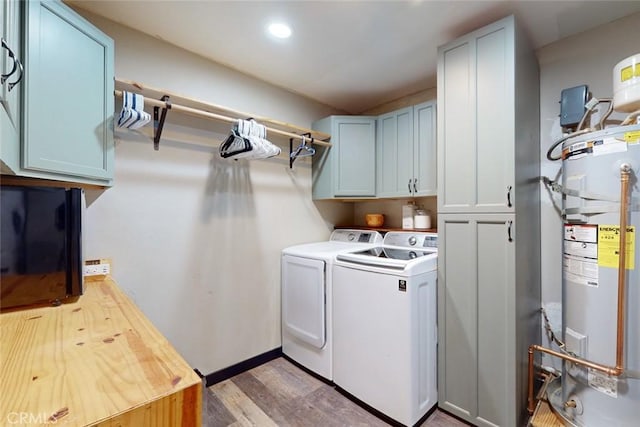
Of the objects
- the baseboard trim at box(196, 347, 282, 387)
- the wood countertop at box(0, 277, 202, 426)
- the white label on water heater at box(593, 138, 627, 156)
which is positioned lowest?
the baseboard trim at box(196, 347, 282, 387)

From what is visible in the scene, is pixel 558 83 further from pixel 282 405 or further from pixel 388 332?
pixel 282 405

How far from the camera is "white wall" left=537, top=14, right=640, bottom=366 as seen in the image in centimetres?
169

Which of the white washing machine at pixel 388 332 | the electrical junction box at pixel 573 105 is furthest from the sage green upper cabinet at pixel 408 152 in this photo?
the electrical junction box at pixel 573 105

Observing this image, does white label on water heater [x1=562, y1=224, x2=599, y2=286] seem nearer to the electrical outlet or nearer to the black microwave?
the black microwave

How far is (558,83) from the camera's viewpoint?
1.86 meters

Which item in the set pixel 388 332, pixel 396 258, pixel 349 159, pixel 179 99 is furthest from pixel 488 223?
pixel 179 99

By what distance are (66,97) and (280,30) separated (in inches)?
48.5

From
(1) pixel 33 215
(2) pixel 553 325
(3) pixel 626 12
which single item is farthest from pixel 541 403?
(1) pixel 33 215

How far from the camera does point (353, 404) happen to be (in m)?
1.85

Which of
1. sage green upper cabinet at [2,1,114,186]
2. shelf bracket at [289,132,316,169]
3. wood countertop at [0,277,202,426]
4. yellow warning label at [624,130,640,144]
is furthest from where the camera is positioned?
shelf bracket at [289,132,316,169]

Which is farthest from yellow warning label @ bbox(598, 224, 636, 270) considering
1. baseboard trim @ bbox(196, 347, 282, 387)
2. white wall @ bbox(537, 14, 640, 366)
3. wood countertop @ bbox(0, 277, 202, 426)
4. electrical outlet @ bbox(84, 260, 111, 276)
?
electrical outlet @ bbox(84, 260, 111, 276)

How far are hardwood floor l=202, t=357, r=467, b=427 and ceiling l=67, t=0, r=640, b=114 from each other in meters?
2.50

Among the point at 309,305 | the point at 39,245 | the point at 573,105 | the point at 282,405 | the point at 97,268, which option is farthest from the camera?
the point at 309,305

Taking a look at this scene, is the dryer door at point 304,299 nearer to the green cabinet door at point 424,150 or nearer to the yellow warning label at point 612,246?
the green cabinet door at point 424,150
